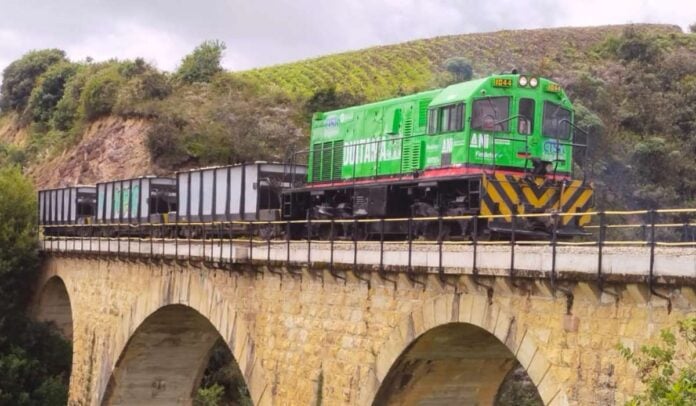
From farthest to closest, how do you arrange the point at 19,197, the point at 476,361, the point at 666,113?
the point at 666,113 < the point at 19,197 < the point at 476,361

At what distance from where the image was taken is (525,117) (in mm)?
18188

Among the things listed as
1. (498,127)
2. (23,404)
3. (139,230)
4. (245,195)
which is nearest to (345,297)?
(498,127)

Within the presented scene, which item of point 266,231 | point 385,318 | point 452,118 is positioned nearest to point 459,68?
point 266,231

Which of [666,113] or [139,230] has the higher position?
[666,113]

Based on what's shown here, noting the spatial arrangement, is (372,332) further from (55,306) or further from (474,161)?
(55,306)

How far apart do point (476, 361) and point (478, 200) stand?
9.76 feet

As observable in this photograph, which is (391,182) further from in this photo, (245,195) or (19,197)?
(19,197)

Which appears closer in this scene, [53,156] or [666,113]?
[666,113]

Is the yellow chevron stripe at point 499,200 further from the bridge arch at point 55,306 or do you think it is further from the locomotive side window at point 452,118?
the bridge arch at point 55,306

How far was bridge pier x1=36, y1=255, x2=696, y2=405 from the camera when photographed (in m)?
10.8

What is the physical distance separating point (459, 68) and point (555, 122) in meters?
44.4

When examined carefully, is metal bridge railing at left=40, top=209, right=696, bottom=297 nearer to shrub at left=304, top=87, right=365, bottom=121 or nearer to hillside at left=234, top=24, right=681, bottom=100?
shrub at left=304, top=87, right=365, bottom=121

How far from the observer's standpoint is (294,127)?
52.4 meters

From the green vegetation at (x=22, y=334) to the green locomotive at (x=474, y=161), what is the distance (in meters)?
17.8
